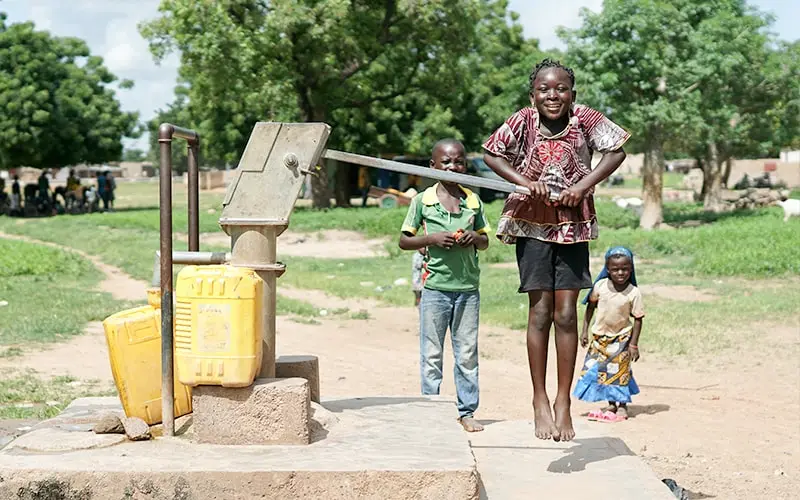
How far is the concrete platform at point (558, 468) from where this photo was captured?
438 centimetres

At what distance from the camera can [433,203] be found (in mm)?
5793

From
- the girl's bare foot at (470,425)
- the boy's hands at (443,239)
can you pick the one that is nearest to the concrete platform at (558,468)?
the girl's bare foot at (470,425)

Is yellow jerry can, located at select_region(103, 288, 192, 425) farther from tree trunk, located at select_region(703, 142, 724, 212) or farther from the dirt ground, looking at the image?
tree trunk, located at select_region(703, 142, 724, 212)

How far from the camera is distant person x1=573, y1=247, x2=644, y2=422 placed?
700 cm

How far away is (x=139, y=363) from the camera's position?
4.51 metres

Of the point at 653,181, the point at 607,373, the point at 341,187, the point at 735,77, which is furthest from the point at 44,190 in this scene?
the point at 607,373

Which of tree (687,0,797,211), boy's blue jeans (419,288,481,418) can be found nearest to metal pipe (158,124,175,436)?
boy's blue jeans (419,288,481,418)

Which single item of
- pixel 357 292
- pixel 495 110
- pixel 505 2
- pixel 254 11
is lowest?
pixel 357 292

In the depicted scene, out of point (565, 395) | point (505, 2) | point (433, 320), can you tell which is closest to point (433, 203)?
point (433, 320)

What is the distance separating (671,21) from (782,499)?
18.9m

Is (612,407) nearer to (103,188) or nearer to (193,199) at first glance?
(193,199)

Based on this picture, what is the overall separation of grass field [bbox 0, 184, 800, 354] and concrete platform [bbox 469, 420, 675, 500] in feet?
15.0

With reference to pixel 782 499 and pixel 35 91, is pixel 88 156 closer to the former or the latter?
pixel 35 91

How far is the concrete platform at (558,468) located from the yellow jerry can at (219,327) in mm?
1153
